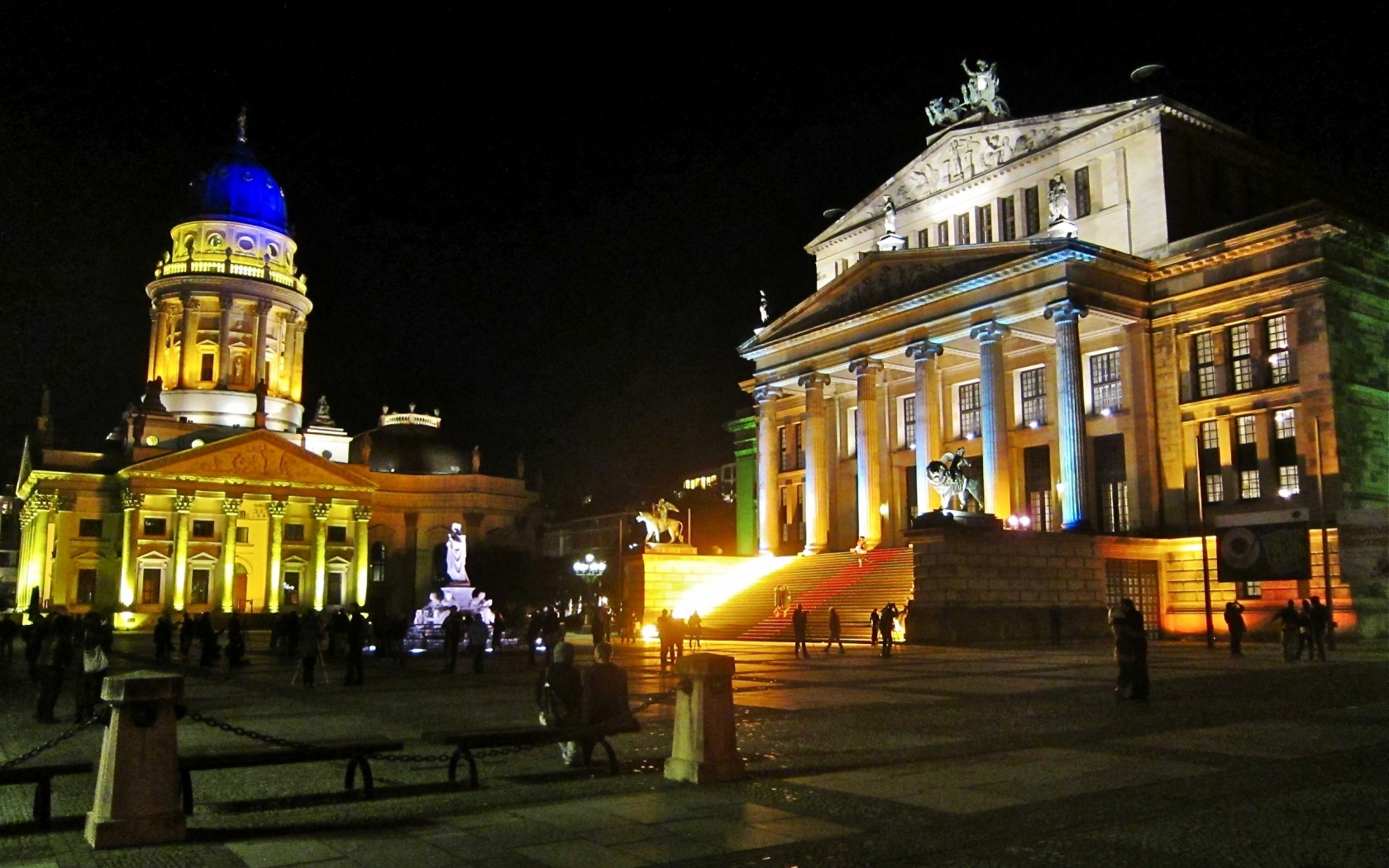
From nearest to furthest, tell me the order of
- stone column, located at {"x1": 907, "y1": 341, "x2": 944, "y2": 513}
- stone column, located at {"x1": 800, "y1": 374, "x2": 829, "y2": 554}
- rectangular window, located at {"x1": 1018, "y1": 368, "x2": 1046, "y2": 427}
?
stone column, located at {"x1": 907, "y1": 341, "x2": 944, "y2": 513}, rectangular window, located at {"x1": 1018, "y1": 368, "x2": 1046, "y2": 427}, stone column, located at {"x1": 800, "y1": 374, "x2": 829, "y2": 554}

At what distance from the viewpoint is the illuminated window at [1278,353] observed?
3997 centimetres

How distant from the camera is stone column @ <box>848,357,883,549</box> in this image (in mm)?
48844

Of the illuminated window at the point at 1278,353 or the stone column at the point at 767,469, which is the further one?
the stone column at the point at 767,469

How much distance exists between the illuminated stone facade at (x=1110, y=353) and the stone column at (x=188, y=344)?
53773mm

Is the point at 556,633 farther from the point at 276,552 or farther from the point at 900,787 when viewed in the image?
the point at 276,552

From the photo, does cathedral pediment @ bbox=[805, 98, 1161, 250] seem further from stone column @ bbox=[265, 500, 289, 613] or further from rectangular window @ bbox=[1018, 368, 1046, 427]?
stone column @ bbox=[265, 500, 289, 613]

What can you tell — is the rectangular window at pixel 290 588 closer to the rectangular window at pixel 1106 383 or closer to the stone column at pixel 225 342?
the stone column at pixel 225 342

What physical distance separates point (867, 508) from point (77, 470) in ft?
195

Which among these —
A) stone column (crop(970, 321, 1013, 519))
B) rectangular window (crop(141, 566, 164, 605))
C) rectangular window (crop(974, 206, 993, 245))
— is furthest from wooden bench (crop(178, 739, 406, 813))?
rectangular window (crop(141, 566, 164, 605))

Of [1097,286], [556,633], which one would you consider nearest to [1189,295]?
[1097,286]

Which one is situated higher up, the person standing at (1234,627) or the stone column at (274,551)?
the stone column at (274,551)

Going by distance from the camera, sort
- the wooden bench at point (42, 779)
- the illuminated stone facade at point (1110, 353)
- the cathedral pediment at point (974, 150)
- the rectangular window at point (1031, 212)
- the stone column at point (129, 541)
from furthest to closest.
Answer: the stone column at point (129, 541), the rectangular window at point (1031, 212), the cathedral pediment at point (974, 150), the illuminated stone facade at point (1110, 353), the wooden bench at point (42, 779)

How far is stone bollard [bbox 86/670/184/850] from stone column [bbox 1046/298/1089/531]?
1435 inches

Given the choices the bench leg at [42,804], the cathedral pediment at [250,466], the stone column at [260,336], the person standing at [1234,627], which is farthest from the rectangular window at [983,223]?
the stone column at [260,336]
